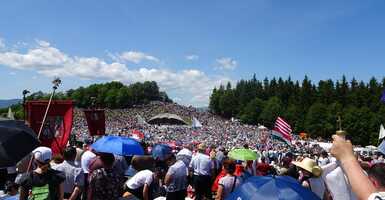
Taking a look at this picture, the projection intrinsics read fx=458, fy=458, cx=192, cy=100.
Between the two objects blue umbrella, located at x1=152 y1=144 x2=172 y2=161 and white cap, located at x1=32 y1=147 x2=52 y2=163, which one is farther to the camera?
blue umbrella, located at x1=152 y1=144 x2=172 y2=161

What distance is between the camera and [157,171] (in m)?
7.78

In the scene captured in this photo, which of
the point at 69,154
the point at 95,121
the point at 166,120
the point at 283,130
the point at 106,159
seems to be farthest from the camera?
the point at 166,120

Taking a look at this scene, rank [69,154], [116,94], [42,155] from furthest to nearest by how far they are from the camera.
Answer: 1. [116,94]
2. [69,154]
3. [42,155]

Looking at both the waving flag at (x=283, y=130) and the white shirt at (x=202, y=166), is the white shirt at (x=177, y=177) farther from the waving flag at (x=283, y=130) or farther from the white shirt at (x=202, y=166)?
the waving flag at (x=283, y=130)

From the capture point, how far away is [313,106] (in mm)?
98875

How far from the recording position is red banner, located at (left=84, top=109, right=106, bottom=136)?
49.8ft

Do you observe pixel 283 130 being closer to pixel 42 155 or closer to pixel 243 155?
pixel 243 155

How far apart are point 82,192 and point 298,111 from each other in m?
102

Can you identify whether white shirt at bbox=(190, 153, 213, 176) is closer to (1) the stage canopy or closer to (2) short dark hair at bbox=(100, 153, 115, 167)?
(2) short dark hair at bbox=(100, 153, 115, 167)

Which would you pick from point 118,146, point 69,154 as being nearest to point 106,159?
point 69,154

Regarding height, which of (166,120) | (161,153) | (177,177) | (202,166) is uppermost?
(161,153)

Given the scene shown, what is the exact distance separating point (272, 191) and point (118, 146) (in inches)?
206

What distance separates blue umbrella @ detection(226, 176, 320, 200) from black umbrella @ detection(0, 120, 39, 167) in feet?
8.56

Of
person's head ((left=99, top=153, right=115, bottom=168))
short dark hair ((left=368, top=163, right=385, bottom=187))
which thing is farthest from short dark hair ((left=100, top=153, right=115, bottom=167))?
short dark hair ((left=368, top=163, right=385, bottom=187))
